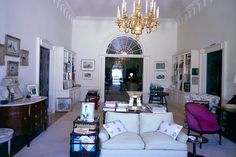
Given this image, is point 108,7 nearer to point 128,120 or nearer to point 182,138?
point 128,120

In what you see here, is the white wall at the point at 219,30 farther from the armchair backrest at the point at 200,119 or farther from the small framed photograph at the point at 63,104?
the small framed photograph at the point at 63,104

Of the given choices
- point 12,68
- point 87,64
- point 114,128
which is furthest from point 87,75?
point 114,128

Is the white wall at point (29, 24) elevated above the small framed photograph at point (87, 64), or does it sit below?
above

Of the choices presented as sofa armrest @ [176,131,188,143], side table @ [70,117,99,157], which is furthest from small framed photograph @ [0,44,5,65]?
sofa armrest @ [176,131,188,143]

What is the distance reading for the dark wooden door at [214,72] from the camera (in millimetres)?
7312

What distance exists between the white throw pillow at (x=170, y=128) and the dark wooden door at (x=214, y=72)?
3880 millimetres

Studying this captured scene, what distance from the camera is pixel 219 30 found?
7.18 m

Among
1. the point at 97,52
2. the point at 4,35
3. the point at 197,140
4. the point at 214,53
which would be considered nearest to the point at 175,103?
the point at 214,53

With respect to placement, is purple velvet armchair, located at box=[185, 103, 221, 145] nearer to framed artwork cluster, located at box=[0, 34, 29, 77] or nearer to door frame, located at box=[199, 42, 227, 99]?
door frame, located at box=[199, 42, 227, 99]

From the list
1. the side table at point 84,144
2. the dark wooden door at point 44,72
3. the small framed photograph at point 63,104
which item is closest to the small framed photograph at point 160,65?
the small framed photograph at point 63,104

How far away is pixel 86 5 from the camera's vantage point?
32.8 feet

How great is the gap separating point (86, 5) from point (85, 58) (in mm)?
2967

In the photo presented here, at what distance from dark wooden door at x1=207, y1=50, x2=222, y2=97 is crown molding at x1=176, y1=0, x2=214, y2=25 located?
6.26ft

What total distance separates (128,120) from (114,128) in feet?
1.28
